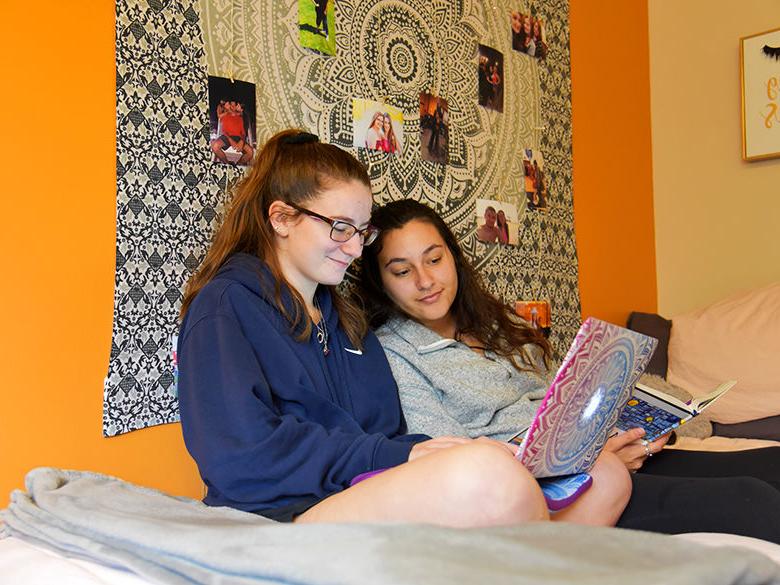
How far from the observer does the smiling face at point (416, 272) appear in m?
1.82

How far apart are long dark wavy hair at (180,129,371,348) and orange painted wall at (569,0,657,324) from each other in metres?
1.36

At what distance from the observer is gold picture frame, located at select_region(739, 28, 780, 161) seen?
274cm

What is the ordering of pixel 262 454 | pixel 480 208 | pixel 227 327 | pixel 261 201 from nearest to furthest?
pixel 262 454 < pixel 227 327 < pixel 261 201 < pixel 480 208

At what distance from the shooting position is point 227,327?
1.31m

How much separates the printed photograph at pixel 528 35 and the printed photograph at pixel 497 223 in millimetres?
515

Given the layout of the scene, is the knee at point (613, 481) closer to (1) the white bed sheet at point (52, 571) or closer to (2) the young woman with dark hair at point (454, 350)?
(2) the young woman with dark hair at point (454, 350)

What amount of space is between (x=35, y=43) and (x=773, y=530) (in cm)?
149

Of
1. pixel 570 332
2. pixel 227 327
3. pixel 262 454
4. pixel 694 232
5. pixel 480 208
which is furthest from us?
pixel 694 232

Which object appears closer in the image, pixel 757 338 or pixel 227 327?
pixel 227 327

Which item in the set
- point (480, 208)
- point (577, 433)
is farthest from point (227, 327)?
point (480, 208)

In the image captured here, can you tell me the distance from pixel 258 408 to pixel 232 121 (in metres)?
0.68

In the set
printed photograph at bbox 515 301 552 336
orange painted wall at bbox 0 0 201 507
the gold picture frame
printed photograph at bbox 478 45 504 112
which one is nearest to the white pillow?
printed photograph at bbox 515 301 552 336

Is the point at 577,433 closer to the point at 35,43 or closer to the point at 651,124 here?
the point at 35,43

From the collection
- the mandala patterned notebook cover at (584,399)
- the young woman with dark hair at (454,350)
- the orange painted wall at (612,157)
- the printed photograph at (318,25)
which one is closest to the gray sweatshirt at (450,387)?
the young woman with dark hair at (454,350)
